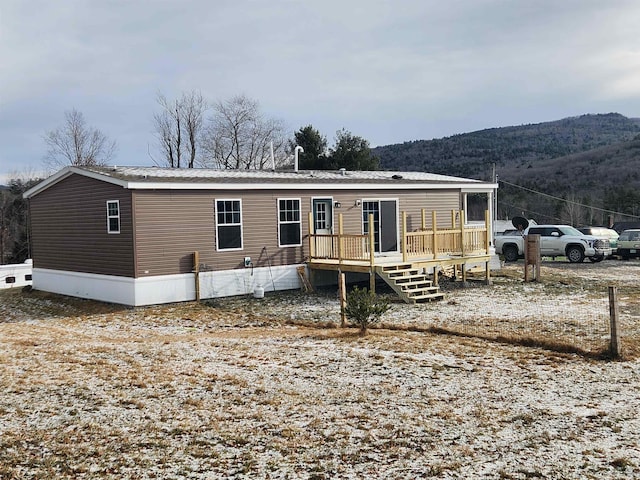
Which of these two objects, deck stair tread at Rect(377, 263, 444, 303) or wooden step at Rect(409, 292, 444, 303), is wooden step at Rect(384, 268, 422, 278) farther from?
wooden step at Rect(409, 292, 444, 303)

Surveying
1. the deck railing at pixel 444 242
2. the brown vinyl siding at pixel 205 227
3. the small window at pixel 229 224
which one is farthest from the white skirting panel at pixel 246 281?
the deck railing at pixel 444 242

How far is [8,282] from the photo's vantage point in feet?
74.5

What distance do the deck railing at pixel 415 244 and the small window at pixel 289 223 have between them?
43 centimetres

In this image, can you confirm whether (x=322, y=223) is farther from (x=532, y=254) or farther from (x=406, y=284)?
(x=532, y=254)

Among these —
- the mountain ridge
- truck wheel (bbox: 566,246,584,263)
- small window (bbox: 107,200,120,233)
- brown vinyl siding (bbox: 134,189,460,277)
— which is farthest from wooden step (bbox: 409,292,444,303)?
the mountain ridge

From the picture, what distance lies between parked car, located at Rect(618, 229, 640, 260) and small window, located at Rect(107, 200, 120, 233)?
804 inches

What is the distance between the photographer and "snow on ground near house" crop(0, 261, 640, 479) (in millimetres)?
5625

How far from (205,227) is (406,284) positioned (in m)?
5.15

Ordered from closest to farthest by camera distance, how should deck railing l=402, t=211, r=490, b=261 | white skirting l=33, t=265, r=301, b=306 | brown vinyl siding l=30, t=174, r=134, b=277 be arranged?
white skirting l=33, t=265, r=301, b=306
brown vinyl siding l=30, t=174, r=134, b=277
deck railing l=402, t=211, r=490, b=261

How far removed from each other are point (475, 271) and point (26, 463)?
56.4ft

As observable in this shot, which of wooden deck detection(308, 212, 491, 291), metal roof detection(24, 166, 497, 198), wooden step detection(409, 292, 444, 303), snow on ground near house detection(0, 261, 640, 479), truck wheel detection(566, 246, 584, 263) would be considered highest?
metal roof detection(24, 166, 497, 198)

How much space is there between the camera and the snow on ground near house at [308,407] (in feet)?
18.5

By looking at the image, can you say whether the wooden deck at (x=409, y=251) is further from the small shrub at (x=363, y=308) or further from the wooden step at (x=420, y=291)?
the small shrub at (x=363, y=308)

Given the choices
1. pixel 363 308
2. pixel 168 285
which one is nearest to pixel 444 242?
pixel 363 308
